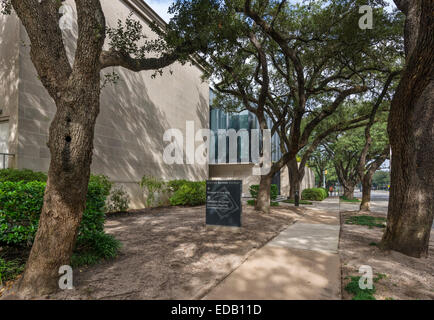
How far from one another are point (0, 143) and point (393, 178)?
1157 cm

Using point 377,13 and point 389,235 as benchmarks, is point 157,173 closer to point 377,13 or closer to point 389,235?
point 389,235

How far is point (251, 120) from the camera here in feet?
77.9

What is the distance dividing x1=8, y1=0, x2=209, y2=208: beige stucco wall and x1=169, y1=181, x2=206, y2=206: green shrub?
1631 mm

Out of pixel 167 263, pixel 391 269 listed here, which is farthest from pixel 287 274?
pixel 167 263

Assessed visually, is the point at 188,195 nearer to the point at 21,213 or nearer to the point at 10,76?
the point at 10,76

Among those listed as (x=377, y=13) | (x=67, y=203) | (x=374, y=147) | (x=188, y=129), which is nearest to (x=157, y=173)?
(x=188, y=129)

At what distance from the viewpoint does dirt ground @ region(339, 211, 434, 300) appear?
140 inches

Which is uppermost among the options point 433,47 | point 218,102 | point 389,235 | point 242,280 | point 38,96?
point 218,102

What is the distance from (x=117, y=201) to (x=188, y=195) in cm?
437

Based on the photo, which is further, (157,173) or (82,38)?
(157,173)

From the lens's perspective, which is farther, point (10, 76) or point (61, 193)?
point (10, 76)

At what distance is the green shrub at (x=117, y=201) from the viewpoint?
1084 cm

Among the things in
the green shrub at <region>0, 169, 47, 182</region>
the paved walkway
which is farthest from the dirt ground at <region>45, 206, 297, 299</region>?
the green shrub at <region>0, 169, 47, 182</region>

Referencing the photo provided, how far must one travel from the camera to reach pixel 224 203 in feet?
25.6
